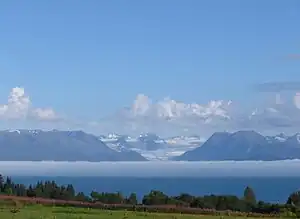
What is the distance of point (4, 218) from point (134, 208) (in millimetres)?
9901

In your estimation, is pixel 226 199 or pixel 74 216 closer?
pixel 74 216

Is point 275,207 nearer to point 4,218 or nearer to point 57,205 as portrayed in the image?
point 57,205

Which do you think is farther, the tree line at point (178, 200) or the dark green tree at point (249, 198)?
the dark green tree at point (249, 198)

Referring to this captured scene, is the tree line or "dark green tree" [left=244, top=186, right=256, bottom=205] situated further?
"dark green tree" [left=244, top=186, right=256, bottom=205]

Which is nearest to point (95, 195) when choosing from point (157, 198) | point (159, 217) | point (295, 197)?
point (157, 198)

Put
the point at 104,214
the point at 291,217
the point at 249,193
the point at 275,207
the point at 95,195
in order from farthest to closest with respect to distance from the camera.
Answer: the point at 249,193 < the point at 95,195 < the point at 275,207 < the point at 291,217 < the point at 104,214

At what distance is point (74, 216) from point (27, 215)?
162 cm

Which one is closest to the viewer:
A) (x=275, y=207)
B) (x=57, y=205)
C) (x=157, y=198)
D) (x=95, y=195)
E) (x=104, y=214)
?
(x=104, y=214)

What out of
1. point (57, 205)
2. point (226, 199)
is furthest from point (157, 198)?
point (57, 205)

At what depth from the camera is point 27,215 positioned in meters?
25.0

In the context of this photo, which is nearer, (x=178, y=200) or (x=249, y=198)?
(x=178, y=200)

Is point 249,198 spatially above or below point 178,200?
above

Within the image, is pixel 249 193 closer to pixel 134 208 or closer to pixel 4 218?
pixel 134 208

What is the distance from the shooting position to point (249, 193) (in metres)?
65.9
